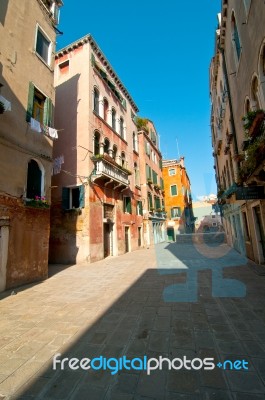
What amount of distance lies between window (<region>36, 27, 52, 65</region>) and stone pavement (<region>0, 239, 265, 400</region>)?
32.8 feet

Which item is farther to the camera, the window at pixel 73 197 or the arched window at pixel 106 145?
the arched window at pixel 106 145

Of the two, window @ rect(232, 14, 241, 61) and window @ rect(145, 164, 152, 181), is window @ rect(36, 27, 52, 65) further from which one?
window @ rect(145, 164, 152, 181)

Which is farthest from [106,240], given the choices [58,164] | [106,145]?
[106,145]

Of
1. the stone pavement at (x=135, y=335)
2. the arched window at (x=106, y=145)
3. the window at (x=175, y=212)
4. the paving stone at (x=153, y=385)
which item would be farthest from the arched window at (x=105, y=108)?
the window at (x=175, y=212)

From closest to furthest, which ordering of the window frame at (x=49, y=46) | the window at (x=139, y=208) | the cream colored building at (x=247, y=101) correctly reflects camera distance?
the cream colored building at (x=247, y=101)
the window frame at (x=49, y=46)
the window at (x=139, y=208)

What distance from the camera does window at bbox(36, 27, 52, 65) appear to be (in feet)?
30.9

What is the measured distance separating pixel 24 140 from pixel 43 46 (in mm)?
5315

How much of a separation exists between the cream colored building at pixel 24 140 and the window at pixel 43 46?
0.13 ft

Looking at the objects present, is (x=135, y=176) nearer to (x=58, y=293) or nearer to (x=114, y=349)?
(x=58, y=293)

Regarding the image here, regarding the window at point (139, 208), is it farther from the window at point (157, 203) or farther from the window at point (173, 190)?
the window at point (173, 190)

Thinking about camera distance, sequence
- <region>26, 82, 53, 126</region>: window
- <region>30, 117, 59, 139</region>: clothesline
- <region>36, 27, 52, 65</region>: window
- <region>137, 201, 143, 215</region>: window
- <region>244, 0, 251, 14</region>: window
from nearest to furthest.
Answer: <region>244, 0, 251, 14</region>: window < <region>30, 117, 59, 139</region>: clothesline < <region>26, 82, 53, 126</region>: window < <region>36, 27, 52, 65</region>: window < <region>137, 201, 143, 215</region>: window

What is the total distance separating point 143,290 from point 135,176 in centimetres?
1566

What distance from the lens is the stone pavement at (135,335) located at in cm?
234

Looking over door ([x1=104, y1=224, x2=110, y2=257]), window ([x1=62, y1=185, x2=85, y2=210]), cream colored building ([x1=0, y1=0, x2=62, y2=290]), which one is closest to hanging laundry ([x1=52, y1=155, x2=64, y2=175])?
window ([x1=62, y1=185, x2=85, y2=210])
